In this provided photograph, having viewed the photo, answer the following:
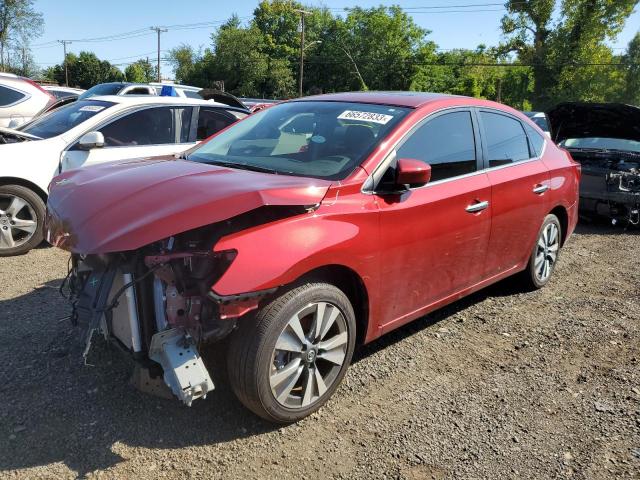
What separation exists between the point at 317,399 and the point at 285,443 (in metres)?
0.31

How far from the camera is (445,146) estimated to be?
12.4 ft

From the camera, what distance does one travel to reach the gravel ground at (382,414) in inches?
104

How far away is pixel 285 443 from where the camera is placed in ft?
9.25

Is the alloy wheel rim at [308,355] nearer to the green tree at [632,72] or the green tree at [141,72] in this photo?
the green tree at [632,72]

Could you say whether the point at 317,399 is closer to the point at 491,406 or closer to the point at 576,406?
the point at 491,406

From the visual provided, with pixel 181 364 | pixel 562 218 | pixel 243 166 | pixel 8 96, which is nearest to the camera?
pixel 181 364

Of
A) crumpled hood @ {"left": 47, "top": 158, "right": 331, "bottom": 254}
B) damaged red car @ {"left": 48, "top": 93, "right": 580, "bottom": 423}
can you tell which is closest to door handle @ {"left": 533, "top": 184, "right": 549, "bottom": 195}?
damaged red car @ {"left": 48, "top": 93, "right": 580, "bottom": 423}

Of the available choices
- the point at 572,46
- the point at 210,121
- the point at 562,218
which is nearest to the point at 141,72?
the point at 572,46

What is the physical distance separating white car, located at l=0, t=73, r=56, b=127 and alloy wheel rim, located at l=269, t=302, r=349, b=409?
8.76 metres

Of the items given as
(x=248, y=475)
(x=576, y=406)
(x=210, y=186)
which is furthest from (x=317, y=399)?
(x=576, y=406)

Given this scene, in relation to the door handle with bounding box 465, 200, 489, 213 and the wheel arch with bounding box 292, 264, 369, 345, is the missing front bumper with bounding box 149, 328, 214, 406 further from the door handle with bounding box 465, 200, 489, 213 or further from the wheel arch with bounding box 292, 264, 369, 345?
the door handle with bounding box 465, 200, 489, 213

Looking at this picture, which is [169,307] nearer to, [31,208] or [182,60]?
[31,208]

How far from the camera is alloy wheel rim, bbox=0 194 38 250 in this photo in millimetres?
5590

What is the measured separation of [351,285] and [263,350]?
29.5 inches
